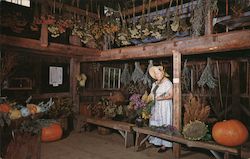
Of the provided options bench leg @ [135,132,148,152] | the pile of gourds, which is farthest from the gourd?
bench leg @ [135,132,148,152]

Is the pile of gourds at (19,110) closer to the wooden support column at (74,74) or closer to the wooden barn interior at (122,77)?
the wooden barn interior at (122,77)

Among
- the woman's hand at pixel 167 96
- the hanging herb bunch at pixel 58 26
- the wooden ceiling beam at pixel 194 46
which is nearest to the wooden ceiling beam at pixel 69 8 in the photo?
the hanging herb bunch at pixel 58 26

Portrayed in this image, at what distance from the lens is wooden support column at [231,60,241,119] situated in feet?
24.8

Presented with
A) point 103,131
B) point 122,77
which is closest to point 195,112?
point 103,131

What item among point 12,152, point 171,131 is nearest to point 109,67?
point 171,131

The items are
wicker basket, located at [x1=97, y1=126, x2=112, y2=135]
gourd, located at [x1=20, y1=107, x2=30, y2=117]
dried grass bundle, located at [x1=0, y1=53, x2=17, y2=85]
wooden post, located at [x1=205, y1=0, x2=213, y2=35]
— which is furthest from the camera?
Answer: wicker basket, located at [x1=97, y1=126, x2=112, y2=135]

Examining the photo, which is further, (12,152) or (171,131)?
(171,131)

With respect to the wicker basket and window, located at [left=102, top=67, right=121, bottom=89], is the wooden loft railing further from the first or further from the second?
the wicker basket

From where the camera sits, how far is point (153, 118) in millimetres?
6027

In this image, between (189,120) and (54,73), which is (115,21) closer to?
(54,73)

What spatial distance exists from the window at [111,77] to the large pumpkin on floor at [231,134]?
602 centimetres

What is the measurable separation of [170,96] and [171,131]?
0.95 meters

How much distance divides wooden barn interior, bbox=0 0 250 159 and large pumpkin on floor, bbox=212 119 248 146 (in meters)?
0.02

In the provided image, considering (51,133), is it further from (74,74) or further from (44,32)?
(44,32)
